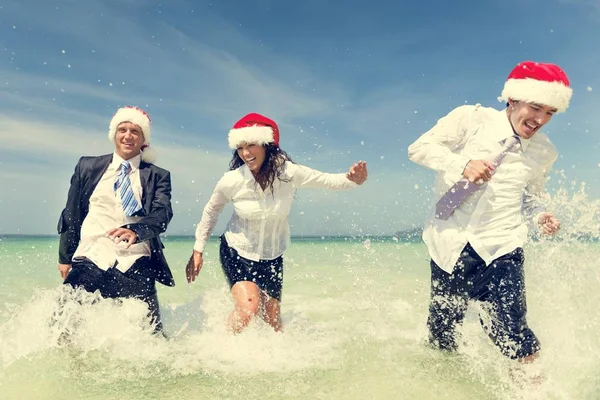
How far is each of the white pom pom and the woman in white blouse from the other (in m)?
0.66

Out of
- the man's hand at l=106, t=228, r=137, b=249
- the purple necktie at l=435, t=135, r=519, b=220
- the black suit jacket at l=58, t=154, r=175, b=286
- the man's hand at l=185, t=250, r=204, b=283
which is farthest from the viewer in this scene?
the man's hand at l=185, t=250, r=204, b=283

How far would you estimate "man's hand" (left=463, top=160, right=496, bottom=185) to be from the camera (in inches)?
130

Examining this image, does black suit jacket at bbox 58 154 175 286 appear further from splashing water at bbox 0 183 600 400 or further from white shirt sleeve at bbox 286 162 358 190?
white shirt sleeve at bbox 286 162 358 190

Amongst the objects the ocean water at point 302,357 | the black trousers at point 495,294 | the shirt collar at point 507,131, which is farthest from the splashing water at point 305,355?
the shirt collar at point 507,131

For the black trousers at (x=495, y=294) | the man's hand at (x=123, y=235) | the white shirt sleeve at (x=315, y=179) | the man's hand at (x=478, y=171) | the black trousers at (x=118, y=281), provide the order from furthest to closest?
the white shirt sleeve at (x=315, y=179)
the black trousers at (x=118, y=281)
the man's hand at (x=123, y=235)
the black trousers at (x=495, y=294)
the man's hand at (x=478, y=171)

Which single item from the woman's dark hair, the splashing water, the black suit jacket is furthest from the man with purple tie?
the black suit jacket

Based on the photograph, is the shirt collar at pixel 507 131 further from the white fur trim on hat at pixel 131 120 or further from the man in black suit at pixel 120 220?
the white fur trim on hat at pixel 131 120

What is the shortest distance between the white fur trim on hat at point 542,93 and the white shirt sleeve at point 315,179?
Answer: 157 cm

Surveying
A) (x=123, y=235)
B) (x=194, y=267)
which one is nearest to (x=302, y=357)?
(x=194, y=267)

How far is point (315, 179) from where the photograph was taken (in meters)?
4.67

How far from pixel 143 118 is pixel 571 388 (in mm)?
4108

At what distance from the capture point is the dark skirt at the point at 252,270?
465 centimetres

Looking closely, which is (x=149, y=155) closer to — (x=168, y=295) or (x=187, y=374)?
(x=187, y=374)

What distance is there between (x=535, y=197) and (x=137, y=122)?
3457 mm
